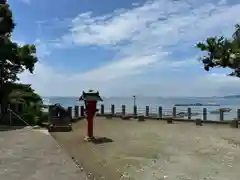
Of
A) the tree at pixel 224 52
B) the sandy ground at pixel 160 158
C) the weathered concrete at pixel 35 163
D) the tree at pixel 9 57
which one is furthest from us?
the tree at pixel 9 57

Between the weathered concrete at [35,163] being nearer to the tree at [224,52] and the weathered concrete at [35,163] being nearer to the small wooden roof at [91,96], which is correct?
the small wooden roof at [91,96]

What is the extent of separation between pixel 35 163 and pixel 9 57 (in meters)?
18.9

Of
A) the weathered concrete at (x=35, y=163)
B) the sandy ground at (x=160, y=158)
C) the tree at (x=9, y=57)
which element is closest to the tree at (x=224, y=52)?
the sandy ground at (x=160, y=158)

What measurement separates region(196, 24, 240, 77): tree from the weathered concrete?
303 inches

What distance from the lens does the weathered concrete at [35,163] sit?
26.2ft

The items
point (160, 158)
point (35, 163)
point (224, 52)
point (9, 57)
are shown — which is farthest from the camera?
point (9, 57)

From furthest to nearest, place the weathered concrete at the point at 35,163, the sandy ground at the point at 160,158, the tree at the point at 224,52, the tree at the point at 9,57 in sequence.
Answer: the tree at the point at 9,57, the tree at the point at 224,52, the sandy ground at the point at 160,158, the weathered concrete at the point at 35,163

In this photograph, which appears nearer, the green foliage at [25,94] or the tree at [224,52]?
the tree at [224,52]

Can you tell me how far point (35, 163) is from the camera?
372 inches

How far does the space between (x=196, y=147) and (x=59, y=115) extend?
1021cm

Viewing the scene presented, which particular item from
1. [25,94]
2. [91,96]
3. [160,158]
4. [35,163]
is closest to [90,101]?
[91,96]

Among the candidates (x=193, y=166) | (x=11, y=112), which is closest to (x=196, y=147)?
(x=193, y=166)

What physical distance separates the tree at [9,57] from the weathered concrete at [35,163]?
13.9 m

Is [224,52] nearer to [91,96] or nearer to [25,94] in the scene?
[91,96]
